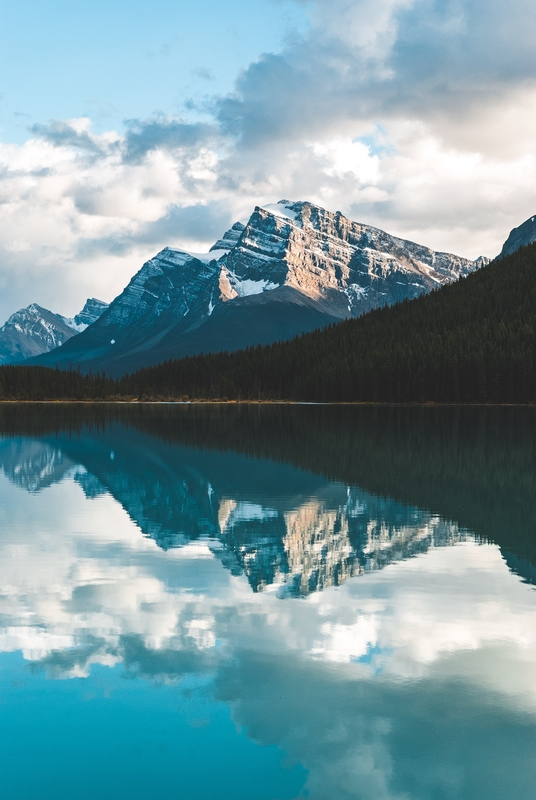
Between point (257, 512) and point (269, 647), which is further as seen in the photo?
point (257, 512)

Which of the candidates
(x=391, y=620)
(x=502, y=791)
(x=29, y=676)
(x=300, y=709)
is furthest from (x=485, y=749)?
(x=29, y=676)

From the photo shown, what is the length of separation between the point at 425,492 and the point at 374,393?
15779 cm

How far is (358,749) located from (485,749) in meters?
1.76

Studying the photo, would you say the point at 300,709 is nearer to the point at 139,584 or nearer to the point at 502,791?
the point at 502,791

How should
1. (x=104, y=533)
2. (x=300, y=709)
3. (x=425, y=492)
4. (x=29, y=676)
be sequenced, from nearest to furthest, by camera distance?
(x=300, y=709) < (x=29, y=676) < (x=104, y=533) < (x=425, y=492)

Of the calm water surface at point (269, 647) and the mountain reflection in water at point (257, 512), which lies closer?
the calm water surface at point (269, 647)

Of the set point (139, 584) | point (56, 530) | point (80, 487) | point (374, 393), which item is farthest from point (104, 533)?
point (374, 393)

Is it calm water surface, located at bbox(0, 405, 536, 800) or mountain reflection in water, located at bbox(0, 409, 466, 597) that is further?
mountain reflection in water, located at bbox(0, 409, 466, 597)

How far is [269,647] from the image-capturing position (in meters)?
14.5

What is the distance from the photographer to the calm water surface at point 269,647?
10.2 meters

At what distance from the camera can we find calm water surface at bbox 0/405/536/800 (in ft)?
33.4

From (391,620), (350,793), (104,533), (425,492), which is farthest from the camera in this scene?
(425,492)

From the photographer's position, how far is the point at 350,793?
964cm

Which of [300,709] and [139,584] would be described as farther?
[139,584]
